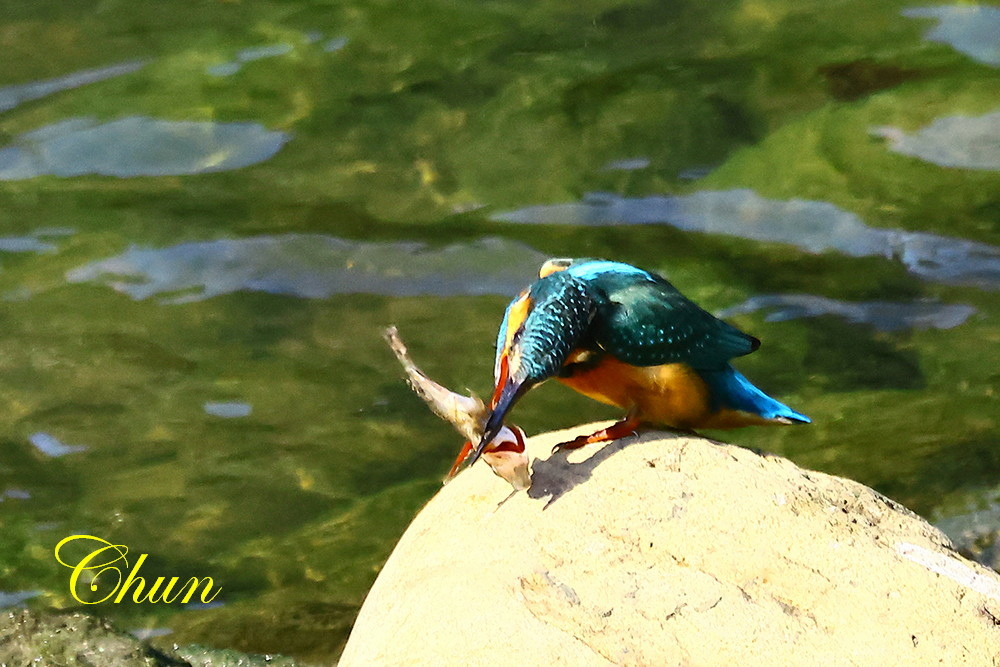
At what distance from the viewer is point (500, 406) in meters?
2.74

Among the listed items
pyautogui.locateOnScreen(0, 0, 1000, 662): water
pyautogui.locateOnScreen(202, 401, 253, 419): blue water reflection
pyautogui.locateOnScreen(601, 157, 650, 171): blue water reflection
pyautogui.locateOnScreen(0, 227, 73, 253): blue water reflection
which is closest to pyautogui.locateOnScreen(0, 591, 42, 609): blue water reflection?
pyautogui.locateOnScreen(0, 0, 1000, 662): water

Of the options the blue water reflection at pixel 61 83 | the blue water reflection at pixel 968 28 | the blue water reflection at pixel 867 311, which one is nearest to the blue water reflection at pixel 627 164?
the blue water reflection at pixel 867 311

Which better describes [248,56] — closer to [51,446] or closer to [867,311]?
[51,446]

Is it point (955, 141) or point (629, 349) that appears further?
point (955, 141)

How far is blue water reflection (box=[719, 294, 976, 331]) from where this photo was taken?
17.9 ft

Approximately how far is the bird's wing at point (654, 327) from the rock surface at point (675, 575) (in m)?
0.26

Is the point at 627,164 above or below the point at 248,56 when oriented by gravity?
below

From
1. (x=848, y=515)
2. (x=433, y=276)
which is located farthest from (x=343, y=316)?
(x=848, y=515)

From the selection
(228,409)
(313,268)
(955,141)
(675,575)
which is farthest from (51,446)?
(955,141)

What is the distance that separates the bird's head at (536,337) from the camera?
278cm

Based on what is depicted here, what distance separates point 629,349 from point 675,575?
0.74 meters

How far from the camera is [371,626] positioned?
268 cm

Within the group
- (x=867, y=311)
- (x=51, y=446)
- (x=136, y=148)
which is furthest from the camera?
(x=136, y=148)

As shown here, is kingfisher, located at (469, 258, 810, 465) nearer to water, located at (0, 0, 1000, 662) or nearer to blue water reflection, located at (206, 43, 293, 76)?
water, located at (0, 0, 1000, 662)
